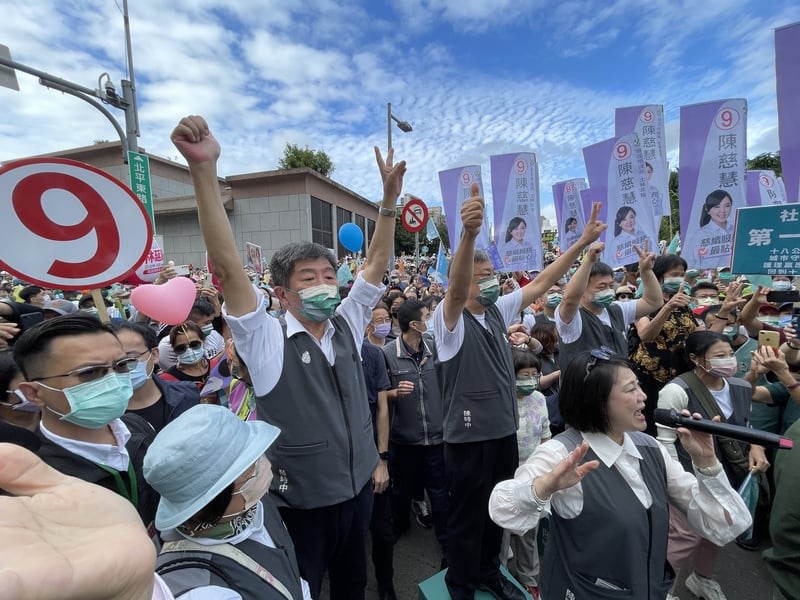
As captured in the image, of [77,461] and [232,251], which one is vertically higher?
[232,251]

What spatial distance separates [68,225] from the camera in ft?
7.22

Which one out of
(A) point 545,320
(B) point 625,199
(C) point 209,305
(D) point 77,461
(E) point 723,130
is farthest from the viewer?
(B) point 625,199

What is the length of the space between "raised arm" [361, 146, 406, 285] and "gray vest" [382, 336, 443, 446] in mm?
1442

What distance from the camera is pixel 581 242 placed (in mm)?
3178

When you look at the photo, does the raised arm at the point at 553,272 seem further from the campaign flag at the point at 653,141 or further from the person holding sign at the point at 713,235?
the campaign flag at the point at 653,141

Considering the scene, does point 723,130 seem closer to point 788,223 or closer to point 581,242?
point 788,223

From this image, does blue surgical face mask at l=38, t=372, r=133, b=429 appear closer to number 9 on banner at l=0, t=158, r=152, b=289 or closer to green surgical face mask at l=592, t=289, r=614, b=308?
number 9 on banner at l=0, t=158, r=152, b=289

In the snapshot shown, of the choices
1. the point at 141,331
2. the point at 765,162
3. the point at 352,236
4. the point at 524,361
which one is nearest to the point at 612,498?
the point at 524,361

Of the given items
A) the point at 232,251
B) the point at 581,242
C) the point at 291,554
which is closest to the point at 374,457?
the point at 291,554

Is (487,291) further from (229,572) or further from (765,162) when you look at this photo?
(765,162)

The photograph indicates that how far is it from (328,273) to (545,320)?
3.70 meters

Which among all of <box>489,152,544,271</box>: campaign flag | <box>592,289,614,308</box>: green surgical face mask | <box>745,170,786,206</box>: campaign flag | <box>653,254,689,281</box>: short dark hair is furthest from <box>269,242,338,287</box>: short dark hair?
<box>745,170,786,206</box>: campaign flag

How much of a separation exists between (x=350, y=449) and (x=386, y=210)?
1429 millimetres

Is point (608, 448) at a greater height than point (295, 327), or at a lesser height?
lesser
